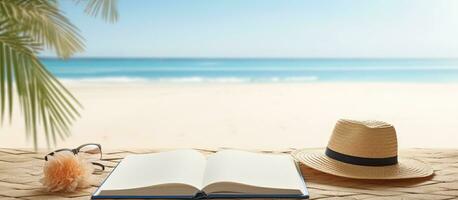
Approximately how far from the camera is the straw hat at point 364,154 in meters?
1.02

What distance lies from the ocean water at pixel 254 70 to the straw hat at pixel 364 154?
685 cm

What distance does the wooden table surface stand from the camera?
0.88 metres

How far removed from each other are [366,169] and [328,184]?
4.6 inches

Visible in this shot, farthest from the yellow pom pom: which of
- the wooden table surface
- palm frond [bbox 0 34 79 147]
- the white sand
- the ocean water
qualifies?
the ocean water

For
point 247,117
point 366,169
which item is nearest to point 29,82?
point 366,169

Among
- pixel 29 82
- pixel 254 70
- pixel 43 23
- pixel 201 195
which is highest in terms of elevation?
pixel 254 70

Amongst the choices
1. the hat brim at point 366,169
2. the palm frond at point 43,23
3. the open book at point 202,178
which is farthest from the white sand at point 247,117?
the hat brim at point 366,169

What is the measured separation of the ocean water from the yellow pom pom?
6851 mm

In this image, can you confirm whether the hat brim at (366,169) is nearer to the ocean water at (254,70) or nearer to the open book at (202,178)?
the open book at (202,178)

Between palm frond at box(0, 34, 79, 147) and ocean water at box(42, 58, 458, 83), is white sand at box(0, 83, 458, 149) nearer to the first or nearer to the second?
palm frond at box(0, 34, 79, 147)

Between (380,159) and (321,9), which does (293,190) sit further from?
(321,9)

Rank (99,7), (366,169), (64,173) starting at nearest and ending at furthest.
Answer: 1. (64,173)
2. (366,169)
3. (99,7)

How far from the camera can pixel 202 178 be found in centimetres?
91

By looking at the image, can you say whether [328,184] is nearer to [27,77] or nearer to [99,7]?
[27,77]
